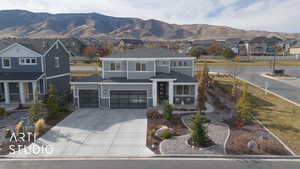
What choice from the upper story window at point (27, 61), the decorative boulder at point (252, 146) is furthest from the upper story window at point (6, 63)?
the decorative boulder at point (252, 146)

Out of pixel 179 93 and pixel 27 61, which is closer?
pixel 179 93

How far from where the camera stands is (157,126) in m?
16.2

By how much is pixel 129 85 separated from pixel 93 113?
453 centimetres

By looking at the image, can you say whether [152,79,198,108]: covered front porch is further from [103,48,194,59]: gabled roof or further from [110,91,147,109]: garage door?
[103,48,194,59]: gabled roof

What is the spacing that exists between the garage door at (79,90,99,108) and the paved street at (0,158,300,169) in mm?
11278

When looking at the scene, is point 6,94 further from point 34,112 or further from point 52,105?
point 34,112

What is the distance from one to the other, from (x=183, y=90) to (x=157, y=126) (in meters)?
7.23

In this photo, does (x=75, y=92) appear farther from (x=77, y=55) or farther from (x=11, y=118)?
(x=77, y=55)

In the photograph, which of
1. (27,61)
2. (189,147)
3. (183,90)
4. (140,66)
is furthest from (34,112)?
(183,90)

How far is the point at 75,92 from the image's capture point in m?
22.0

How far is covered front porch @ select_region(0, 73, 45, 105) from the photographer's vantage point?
76.1 ft

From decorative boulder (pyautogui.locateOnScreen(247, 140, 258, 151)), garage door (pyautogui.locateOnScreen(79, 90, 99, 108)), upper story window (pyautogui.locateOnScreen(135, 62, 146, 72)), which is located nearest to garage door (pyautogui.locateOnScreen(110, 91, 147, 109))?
garage door (pyautogui.locateOnScreen(79, 90, 99, 108))

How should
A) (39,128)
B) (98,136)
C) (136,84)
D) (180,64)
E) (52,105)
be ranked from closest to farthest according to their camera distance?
(98,136) → (39,128) → (52,105) → (136,84) → (180,64)

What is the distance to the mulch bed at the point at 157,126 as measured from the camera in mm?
13207
